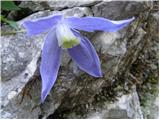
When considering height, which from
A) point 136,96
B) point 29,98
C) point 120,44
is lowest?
point 136,96

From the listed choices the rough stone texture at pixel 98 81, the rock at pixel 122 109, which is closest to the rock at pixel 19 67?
the rough stone texture at pixel 98 81

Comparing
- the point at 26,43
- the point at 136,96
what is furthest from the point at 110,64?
the point at 26,43

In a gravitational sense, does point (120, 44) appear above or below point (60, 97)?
above

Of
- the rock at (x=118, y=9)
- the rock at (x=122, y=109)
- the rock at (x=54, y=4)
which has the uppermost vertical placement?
the rock at (x=54, y=4)

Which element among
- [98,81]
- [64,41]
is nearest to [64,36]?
[64,41]

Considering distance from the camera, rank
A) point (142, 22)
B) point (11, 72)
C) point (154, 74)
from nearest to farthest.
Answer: point (11, 72) → point (142, 22) → point (154, 74)

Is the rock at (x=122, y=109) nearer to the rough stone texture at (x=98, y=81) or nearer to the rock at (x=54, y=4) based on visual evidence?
the rough stone texture at (x=98, y=81)

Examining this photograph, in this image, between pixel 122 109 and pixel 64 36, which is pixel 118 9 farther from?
pixel 64 36

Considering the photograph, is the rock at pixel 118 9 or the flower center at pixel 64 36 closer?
the flower center at pixel 64 36

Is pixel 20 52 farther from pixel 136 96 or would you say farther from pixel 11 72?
pixel 136 96

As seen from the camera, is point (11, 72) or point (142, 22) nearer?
point (11, 72)
